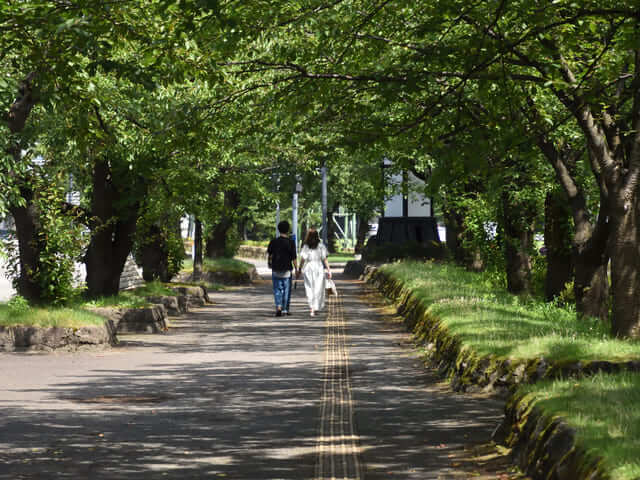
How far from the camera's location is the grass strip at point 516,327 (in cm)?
967

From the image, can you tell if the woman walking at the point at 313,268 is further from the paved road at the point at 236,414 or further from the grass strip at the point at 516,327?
the paved road at the point at 236,414

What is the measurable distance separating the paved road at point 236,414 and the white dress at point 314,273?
512 centimetres

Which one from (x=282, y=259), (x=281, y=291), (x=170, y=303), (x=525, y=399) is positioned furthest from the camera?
(x=170, y=303)

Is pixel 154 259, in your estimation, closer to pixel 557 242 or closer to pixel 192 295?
pixel 192 295

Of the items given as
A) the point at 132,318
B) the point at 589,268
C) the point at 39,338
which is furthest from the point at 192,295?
the point at 589,268

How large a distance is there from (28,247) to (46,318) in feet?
6.20

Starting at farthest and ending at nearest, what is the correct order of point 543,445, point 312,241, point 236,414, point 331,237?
point 331,237 → point 312,241 → point 236,414 → point 543,445

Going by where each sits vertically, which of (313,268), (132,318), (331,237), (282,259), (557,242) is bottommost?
(132,318)

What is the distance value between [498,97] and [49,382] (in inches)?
240

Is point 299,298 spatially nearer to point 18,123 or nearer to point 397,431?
point 18,123

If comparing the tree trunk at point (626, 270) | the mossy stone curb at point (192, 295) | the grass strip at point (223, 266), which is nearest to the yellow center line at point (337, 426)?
the tree trunk at point (626, 270)

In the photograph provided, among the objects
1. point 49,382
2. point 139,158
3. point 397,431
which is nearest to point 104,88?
point 139,158

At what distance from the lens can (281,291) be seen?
22.3 meters

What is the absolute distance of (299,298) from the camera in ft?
98.3
